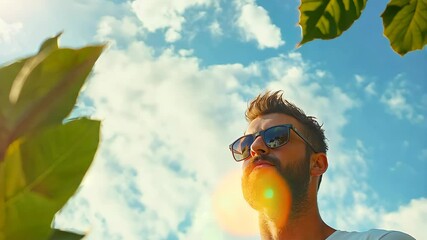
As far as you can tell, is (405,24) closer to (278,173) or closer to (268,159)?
(278,173)

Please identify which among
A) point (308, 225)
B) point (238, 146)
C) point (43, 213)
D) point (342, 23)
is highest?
point (238, 146)

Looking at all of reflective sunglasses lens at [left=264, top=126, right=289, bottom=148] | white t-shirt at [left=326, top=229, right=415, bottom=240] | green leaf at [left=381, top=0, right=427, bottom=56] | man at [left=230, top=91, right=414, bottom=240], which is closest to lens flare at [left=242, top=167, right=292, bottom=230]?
man at [left=230, top=91, right=414, bottom=240]

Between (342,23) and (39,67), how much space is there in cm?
113

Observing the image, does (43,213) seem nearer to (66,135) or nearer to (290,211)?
(66,135)

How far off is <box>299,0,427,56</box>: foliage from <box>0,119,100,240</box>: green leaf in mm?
1044

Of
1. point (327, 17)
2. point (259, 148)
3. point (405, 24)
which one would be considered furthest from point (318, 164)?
point (327, 17)

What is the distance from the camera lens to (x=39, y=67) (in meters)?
0.30

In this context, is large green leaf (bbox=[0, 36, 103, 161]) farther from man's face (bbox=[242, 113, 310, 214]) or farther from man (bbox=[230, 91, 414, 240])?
man's face (bbox=[242, 113, 310, 214])

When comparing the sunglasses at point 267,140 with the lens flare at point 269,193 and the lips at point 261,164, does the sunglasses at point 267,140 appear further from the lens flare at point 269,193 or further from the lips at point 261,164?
the lens flare at point 269,193

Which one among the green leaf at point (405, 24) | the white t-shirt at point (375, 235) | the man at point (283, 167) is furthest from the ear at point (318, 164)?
the green leaf at point (405, 24)

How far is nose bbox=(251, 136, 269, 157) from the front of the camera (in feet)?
16.9

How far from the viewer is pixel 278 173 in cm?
498

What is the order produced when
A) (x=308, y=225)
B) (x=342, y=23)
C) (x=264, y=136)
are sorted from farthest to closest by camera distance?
(x=264, y=136) → (x=308, y=225) → (x=342, y=23)

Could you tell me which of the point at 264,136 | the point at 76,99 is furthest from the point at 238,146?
the point at 76,99
